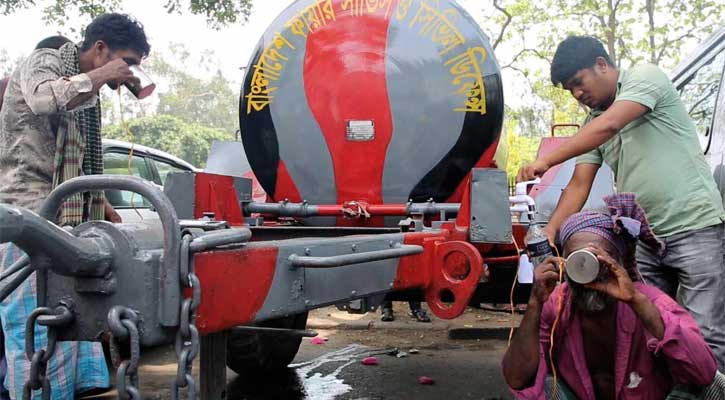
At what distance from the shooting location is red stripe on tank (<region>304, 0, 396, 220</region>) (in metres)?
3.28

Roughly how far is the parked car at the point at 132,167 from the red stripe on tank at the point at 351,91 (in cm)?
133

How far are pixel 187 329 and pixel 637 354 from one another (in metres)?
1.36

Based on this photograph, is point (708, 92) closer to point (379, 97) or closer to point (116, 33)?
point (379, 97)

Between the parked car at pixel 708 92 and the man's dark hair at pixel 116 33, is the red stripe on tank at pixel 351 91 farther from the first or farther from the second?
the parked car at pixel 708 92

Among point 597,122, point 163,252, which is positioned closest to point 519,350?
point 597,122

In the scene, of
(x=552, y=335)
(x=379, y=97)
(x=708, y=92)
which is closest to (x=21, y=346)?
(x=379, y=97)

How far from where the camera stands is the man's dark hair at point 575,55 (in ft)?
9.43

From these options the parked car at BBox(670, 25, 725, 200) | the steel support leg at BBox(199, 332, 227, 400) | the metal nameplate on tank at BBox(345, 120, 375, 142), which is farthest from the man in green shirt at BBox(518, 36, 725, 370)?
the steel support leg at BBox(199, 332, 227, 400)

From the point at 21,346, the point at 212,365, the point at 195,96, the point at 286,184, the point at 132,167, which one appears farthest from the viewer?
the point at 195,96

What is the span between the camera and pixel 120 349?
1508 millimetres

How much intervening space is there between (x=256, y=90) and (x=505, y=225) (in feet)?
4.80

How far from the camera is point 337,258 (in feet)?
6.21

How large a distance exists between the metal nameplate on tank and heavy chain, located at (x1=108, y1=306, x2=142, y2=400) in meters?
1.96

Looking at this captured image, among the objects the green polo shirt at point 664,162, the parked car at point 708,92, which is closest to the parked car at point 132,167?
the green polo shirt at point 664,162
